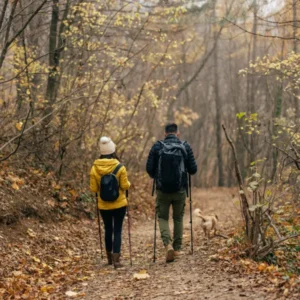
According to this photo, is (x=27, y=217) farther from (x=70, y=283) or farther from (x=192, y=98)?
(x=192, y=98)

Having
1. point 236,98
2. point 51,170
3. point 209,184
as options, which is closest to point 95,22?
point 51,170

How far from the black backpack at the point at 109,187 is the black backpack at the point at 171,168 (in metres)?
0.71

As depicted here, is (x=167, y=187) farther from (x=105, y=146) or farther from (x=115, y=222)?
(x=105, y=146)

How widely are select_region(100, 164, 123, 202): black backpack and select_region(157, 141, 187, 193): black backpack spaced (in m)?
0.71

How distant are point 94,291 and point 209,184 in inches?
1096

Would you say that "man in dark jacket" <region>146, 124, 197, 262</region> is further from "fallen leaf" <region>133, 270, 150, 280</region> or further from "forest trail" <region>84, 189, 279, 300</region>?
"fallen leaf" <region>133, 270, 150, 280</region>

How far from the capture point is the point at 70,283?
6.39 metres

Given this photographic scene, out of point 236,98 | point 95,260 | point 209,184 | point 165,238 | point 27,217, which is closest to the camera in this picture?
point 165,238

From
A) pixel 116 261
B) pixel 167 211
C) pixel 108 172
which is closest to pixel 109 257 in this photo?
pixel 116 261

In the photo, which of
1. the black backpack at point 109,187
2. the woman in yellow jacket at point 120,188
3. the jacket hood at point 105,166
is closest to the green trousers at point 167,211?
the woman in yellow jacket at point 120,188

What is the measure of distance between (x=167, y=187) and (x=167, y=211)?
20.5 inches

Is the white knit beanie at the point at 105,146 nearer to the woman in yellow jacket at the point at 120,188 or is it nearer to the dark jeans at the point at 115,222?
the woman in yellow jacket at the point at 120,188

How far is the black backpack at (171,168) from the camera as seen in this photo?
6961mm

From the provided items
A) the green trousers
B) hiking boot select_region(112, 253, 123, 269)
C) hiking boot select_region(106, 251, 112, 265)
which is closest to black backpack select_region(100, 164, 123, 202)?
the green trousers
